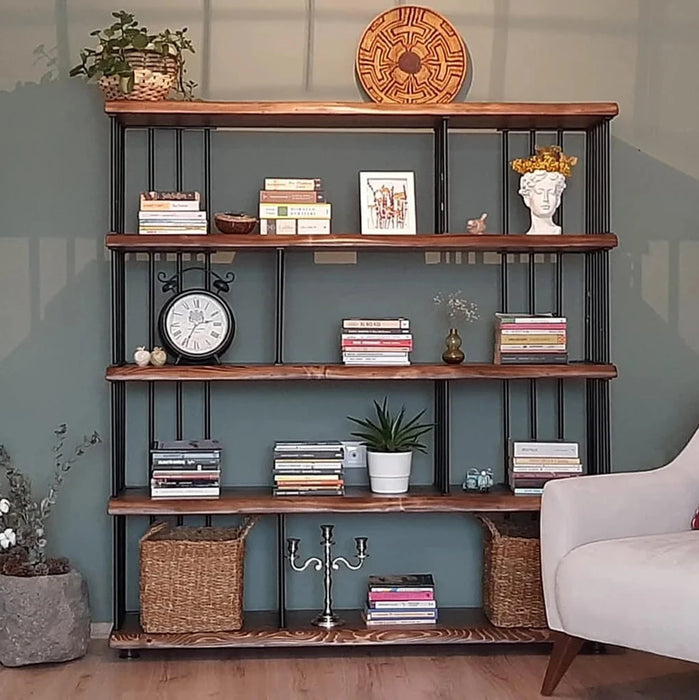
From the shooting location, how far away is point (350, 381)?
4.07 meters

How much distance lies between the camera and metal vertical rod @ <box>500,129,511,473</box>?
407 centimetres

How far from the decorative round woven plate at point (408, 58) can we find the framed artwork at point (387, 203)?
280 millimetres

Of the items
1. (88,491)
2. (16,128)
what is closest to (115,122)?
(16,128)

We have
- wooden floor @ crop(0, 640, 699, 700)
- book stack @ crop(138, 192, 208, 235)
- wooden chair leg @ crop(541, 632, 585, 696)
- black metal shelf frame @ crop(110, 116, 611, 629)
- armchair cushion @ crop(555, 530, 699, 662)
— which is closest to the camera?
armchair cushion @ crop(555, 530, 699, 662)

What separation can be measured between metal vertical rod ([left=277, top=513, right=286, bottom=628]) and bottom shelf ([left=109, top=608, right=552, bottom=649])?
6cm

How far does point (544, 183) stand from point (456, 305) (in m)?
0.51

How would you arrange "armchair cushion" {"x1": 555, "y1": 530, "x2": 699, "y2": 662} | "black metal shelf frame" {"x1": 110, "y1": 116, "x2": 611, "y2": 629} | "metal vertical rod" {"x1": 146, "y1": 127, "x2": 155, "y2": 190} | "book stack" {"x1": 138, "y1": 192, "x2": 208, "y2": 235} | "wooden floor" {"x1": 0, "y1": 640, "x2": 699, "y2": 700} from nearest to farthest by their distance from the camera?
"armchair cushion" {"x1": 555, "y1": 530, "x2": 699, "y2": 662} → "wooden floor" {"x1": 0, "y1": 640, "x2": 699, "y2": 700} → "book stack" {"x1": 138, "y1": 192, "x2": 208, "y2": 235} → "black metal shelf frame" {"x1": 110, "y1": 116, "x2": 611, "y2": 629} → "metal vertical rod" {"x1": 146, "y1": 127, "x2": 155, "y2": 190}

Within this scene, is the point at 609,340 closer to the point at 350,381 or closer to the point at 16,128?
the point at 350,381

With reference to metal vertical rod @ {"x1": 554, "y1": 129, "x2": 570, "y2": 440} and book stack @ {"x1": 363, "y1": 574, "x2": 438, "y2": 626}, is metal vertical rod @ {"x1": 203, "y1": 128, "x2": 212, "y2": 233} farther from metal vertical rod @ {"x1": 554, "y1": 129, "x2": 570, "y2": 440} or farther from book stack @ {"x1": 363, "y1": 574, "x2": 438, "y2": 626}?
book stack @ {"x1": 363, "y1": 574, "x2": 438, "y2": 626}

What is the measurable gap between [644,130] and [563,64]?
1.14 feet

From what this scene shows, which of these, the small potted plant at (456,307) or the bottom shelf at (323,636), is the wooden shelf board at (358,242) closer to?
the small potted plant at (456,307)

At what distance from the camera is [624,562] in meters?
3.01

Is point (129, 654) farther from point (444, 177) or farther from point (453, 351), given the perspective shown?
point (444, 177)

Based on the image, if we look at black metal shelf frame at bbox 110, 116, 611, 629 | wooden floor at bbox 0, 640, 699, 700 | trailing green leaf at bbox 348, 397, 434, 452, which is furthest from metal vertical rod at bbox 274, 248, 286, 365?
wooden floor at bbox 0, 640, 699, 700
